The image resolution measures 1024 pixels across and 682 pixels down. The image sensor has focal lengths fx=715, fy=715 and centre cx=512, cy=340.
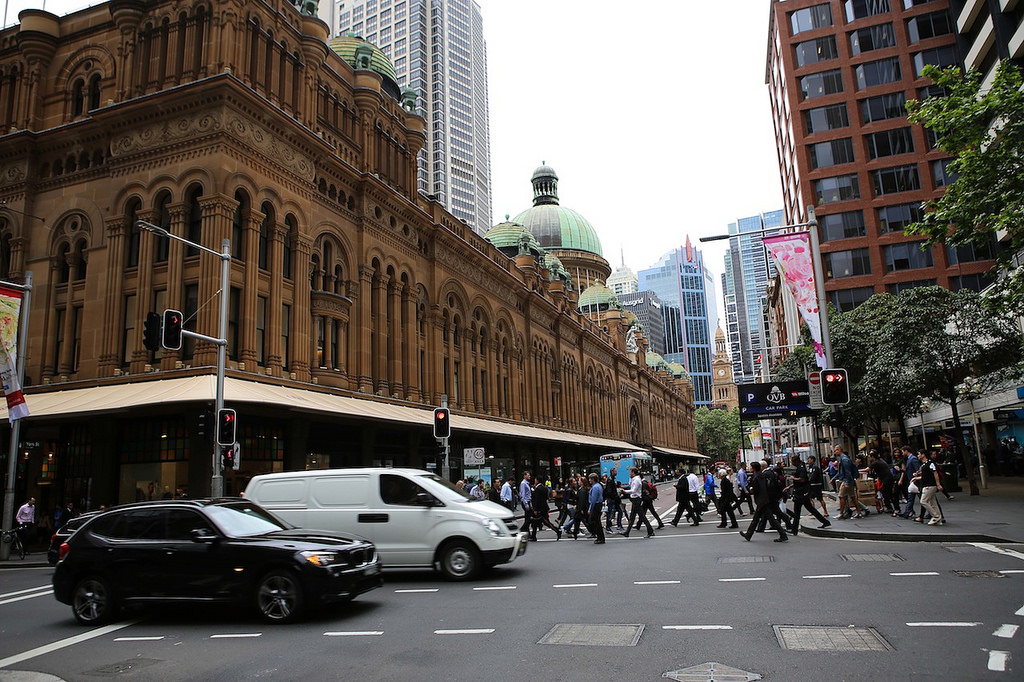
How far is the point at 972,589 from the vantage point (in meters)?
9.49

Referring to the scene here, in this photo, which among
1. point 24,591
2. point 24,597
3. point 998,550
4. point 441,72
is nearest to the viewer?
point 998,550

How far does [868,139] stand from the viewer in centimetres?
5669

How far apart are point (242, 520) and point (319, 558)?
173 centimetres

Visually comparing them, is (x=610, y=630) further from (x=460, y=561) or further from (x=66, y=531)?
(x=66, y=531)

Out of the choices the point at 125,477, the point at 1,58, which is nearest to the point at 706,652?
the point at 125,477

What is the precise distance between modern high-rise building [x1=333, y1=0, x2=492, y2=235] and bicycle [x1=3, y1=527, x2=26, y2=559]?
125 m

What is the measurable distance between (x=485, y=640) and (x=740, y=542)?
10495 mm

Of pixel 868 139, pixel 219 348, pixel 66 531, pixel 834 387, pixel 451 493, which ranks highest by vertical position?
pixel 868 139

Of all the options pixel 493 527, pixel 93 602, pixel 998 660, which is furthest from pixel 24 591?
pixel 998 660

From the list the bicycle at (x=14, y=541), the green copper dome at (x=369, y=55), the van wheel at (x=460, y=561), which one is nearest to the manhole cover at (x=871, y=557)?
the van wheel at (x=460, y=561)

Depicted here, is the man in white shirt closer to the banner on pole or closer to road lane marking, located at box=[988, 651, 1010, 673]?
road lane marking, located at box=[988, 651, 1010, 673]

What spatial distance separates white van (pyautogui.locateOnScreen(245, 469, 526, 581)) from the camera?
12.7 m

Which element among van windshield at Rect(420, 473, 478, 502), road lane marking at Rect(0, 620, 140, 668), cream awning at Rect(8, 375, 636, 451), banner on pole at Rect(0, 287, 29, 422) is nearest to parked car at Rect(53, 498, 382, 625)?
road lane marking at Rect(0, 620, 140, 668)

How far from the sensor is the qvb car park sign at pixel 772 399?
88.2 feet
